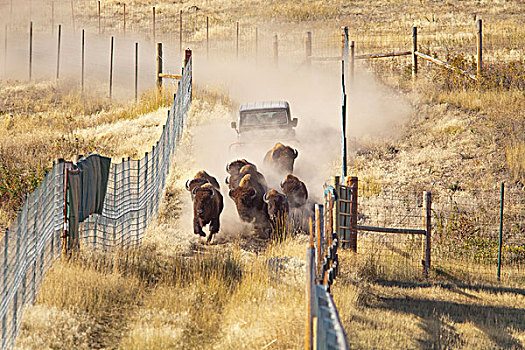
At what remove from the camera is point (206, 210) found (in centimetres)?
1209

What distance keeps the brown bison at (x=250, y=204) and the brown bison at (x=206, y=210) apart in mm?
509

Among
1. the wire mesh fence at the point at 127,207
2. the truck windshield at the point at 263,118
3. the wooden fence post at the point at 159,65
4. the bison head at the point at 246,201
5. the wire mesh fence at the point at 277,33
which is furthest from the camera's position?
the wire mesh fence at the point at 277,33

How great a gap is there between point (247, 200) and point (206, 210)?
866 millimetres

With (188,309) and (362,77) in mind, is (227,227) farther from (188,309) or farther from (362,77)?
(362,77)

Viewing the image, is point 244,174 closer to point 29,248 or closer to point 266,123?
point 266,123

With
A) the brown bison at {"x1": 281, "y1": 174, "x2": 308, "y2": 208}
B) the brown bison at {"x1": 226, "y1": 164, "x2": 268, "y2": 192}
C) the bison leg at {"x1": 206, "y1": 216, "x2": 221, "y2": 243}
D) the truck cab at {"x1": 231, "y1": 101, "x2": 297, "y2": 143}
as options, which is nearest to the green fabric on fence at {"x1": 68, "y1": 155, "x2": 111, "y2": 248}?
the bison leg at {"x1": 206, "y1": 216, "x2": 221, "y2": 243}

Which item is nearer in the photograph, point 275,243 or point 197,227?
point 275,243

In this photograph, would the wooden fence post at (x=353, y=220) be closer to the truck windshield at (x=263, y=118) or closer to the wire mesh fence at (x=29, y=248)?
the wire mesh fence at (x=29, y=248)

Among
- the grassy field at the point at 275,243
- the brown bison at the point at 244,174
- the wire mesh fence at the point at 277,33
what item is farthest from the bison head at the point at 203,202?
the wire mesh fence at the point at 277,33

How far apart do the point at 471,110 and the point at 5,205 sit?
13.9 meters

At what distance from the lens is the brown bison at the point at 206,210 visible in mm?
12102

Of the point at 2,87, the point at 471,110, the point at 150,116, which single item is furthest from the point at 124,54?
the point at 471,110

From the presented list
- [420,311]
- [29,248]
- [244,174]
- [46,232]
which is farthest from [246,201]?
[29,248]

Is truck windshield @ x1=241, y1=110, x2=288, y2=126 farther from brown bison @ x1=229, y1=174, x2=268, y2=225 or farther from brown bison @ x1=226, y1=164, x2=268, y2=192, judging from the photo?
brown bison @ x1=229, y1=174, x2=268, y2=225
